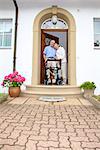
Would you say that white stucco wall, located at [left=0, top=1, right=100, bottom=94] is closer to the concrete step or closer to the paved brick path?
the concrete step

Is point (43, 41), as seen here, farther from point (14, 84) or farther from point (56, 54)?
point (14, 84)

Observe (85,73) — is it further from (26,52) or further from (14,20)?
(14,20)

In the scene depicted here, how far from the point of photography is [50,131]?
378 cm

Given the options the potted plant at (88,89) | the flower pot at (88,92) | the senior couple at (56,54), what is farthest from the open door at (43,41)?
the flower pot at (88,92)

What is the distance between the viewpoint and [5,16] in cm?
1020

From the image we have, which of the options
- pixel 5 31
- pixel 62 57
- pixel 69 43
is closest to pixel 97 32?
pixel 69 43

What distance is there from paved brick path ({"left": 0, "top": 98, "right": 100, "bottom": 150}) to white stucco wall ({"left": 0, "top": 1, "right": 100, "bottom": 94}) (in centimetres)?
461

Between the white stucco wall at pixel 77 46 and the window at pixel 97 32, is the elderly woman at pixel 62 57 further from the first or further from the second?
the window at pixel 97 32

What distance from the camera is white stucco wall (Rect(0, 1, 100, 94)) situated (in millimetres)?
9836

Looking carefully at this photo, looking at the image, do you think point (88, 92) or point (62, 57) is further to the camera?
point (62, 57)

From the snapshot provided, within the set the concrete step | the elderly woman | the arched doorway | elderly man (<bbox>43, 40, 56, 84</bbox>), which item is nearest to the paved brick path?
the concrete step

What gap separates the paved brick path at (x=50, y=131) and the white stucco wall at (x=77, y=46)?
15.1ft

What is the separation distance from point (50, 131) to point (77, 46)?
22.0ft

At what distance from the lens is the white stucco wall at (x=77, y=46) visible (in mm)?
9836
